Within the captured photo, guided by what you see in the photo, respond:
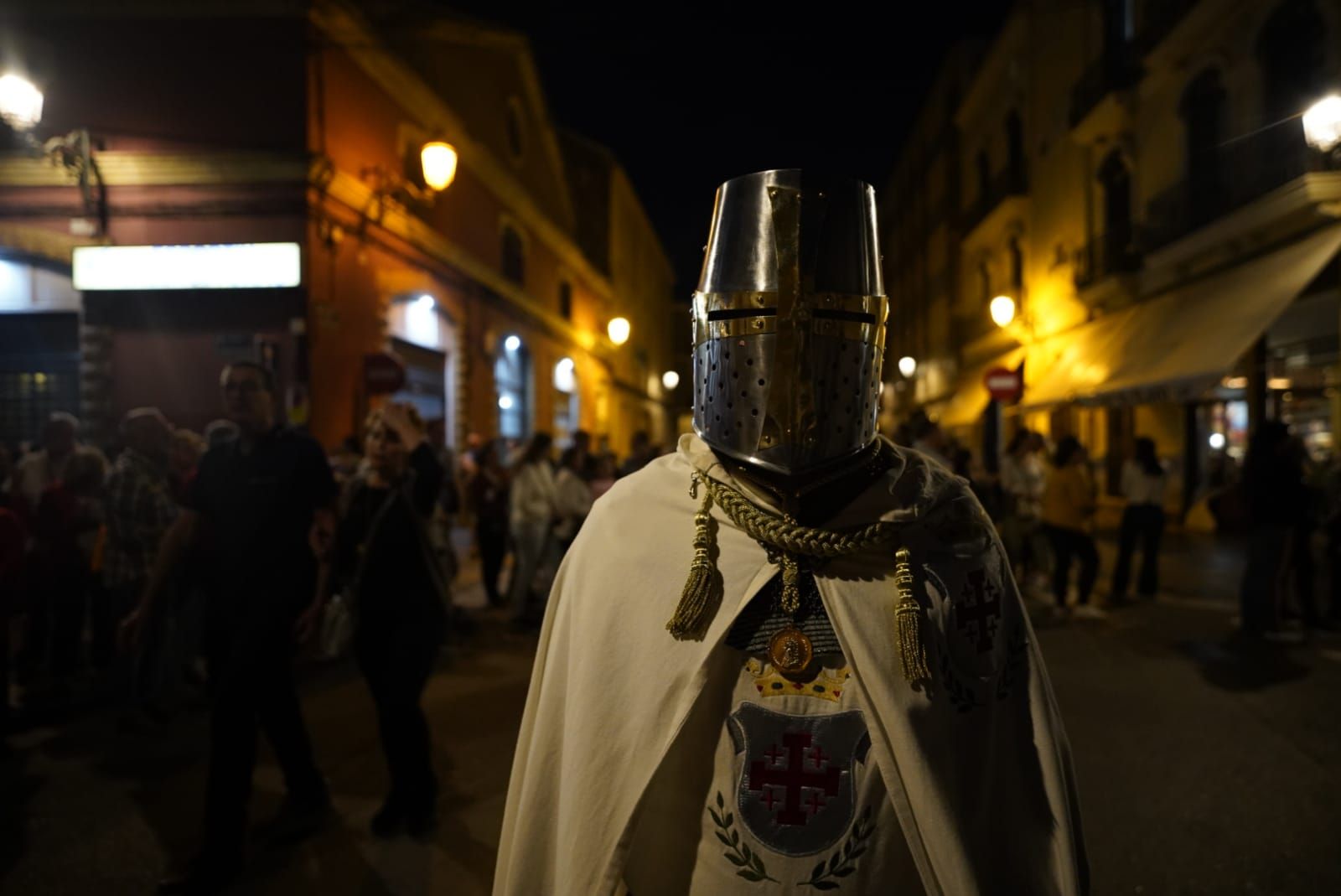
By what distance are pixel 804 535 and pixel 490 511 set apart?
7320mm

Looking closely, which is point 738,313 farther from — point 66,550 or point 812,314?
point 66,550

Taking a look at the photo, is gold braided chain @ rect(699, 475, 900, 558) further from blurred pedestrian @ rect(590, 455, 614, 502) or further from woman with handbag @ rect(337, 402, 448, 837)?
blurred pedestrian @ rect(590, 455, 614, 502)

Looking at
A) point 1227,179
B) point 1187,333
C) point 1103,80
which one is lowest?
point 1187,333

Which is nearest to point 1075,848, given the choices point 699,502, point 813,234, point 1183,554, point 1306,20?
point 699,502

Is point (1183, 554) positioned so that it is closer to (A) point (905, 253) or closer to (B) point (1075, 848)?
(B) point (1075, 848)

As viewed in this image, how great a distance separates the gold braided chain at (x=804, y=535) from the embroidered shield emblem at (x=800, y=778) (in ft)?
0.99

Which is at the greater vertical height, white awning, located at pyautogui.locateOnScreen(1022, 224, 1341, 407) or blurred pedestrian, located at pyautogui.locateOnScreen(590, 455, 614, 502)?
white awning, located at pyautogui.locateOnScreen(1022, 224, 1341, 407)

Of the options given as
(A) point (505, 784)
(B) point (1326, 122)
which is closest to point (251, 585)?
(A) point (505, 784)

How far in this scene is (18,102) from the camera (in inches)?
327

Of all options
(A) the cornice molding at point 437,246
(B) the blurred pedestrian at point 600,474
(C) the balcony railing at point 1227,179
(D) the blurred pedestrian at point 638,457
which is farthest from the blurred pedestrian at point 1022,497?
(A) the cornice molding at point 437,246

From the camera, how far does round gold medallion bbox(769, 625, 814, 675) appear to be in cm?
153

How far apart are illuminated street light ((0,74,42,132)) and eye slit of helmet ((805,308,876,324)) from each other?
33.3ft

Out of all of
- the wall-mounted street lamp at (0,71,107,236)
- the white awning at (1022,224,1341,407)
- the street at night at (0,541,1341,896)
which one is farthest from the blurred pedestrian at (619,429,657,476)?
the wall-mounted street lamp at (0,71,107,236)

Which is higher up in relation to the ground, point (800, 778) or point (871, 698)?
point (871, 698)
